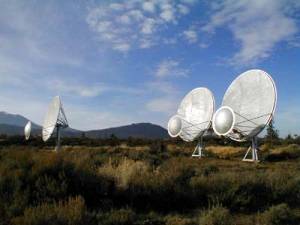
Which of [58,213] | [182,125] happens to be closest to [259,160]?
[182,125]

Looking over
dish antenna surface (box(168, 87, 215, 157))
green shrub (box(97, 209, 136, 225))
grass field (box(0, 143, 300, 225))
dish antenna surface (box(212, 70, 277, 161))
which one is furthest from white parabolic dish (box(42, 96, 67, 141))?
green shrub (box(97, 209, 136, 225))

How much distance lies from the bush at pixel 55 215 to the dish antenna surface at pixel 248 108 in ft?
74.1

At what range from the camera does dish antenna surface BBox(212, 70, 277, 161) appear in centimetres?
2922

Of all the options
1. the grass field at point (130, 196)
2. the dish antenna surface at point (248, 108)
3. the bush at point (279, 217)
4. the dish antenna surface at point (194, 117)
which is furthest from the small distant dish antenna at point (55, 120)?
the bush at point (279, 217)

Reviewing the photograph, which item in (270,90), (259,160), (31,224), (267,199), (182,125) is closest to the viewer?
(31,224)

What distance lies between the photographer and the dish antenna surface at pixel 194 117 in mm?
38062

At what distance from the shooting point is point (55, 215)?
8.01 meters

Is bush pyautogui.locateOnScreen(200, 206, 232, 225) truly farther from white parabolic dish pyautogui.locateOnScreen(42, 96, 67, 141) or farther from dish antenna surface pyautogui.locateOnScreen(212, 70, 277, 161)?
white parabolic dish pyautogui.locateOnScreen(42, 96, 67, 141)

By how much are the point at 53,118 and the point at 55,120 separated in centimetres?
124

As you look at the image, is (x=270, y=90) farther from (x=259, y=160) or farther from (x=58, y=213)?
(x=58, y=213)

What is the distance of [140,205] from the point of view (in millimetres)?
10438

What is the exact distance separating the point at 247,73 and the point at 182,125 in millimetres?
11720

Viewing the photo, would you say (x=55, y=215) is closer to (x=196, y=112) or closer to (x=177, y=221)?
(x=177, y=221)

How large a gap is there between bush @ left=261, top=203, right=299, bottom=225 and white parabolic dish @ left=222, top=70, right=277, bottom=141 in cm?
1983
